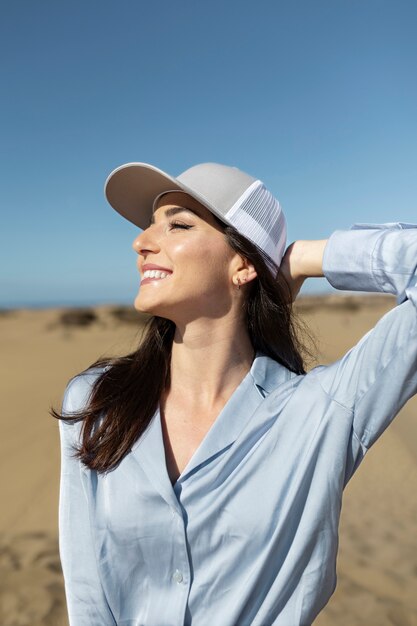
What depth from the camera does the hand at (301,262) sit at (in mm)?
2300

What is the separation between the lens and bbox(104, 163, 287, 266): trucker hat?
88.7 inches

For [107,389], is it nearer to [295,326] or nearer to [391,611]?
[295,326]

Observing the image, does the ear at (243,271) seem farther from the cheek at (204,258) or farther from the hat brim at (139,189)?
the hat brim at (139,189)

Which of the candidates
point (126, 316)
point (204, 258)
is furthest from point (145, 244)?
point (126, 316)

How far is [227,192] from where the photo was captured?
227 centimetres

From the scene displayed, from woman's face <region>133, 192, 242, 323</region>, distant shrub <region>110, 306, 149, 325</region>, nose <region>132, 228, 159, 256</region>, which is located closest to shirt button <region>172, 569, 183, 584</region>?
woman's face <region>133, 192, 242, 323</region>

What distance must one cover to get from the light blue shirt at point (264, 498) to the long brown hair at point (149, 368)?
122 mm

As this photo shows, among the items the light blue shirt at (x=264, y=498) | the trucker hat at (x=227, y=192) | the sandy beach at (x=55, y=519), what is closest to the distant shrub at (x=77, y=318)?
the sandy beach at (x=55, y=519)

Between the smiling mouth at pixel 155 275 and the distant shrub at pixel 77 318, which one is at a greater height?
the smiling mouth at pixel 155 275

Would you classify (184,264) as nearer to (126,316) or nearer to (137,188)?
(137,188)

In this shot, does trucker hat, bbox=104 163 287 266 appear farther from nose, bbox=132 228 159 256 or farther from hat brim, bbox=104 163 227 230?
nose, bbox=132 228 159 256

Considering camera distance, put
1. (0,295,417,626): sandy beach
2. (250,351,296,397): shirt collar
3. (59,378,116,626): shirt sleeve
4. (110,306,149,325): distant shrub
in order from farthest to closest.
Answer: (110,306,149,325): distant shrub
(0,295,417,626): sandy beach
(250,351,296,397): shirt collar
(59,378,116,626): shirt sleeve

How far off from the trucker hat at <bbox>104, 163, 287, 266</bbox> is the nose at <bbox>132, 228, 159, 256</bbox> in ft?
0.69

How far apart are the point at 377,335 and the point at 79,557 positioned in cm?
123
